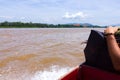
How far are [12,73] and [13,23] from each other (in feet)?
210

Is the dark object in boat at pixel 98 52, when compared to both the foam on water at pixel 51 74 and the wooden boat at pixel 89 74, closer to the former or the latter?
the wooden boat at pixel 89 74

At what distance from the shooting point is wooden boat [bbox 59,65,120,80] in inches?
121

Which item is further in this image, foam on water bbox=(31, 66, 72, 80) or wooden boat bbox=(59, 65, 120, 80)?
foam on water bbox=(31, 66, 72, 80)

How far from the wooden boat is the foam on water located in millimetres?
2758

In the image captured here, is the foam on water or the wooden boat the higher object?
the wooden boat

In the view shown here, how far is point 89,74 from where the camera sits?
11.1 feet

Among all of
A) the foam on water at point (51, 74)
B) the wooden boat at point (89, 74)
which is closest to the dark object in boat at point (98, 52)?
the wooden boat at point (89, 74)

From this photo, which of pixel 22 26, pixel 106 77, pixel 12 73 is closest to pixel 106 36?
pixel 106 77

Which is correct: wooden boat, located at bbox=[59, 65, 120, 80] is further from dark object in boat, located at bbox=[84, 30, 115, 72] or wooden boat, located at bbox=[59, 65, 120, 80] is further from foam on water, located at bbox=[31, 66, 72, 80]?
foam on water, located at bbox=[31, 66, 72, 80]

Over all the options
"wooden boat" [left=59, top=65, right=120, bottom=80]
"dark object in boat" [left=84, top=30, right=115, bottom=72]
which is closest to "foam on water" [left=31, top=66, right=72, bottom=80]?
"wooden boat" [left=59, top=65, right=120, bottom=80]

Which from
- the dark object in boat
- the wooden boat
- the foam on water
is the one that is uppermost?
the dark object in boat

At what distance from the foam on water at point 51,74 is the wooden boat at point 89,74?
2.76 metres

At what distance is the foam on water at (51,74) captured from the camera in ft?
21.8

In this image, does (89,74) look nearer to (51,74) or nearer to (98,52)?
(98,52)
